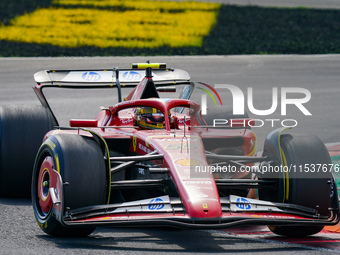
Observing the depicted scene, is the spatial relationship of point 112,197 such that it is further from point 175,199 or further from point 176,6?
point 176,6

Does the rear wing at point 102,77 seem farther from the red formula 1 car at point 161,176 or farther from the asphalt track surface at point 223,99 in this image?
the asphalt track surface at point 223,99

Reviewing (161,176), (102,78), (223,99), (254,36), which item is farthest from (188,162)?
(254,36)

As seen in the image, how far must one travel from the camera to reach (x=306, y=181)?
23.5 ft

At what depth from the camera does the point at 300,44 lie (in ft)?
72.6

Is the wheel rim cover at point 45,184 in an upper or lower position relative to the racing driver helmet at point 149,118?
lower

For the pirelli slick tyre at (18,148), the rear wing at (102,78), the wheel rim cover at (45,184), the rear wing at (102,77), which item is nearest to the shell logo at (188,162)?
the wheel rim cover at (45,184)

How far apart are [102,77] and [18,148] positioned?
218cm

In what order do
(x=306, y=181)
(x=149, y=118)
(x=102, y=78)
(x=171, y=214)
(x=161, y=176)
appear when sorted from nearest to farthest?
1. (x=171, y=214)
2. (x=306, y=181)
3. (x=161, y=176)
4. (x=149, y=118)
5. (x=102, y=78)

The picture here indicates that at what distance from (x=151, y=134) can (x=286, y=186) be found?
4.93 ft

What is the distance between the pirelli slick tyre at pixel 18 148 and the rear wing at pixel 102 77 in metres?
1.26

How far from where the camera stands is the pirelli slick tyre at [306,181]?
23.5 feet

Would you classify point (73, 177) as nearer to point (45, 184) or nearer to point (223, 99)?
point (45, 184)

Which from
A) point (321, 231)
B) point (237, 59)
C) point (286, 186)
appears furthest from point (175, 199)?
point (237, 59)

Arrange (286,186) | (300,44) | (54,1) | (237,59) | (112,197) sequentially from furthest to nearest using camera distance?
(54,1)
(300,44)
(237,59)
(112,197)
(286,186)
